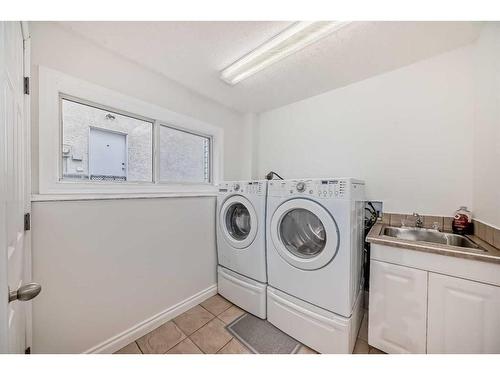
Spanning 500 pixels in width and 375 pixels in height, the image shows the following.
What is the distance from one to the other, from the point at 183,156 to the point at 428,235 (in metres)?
2.31

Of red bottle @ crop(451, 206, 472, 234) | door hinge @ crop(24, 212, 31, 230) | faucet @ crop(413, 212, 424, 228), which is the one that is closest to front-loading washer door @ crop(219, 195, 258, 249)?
door hinge @ crop(24, 212, 31, 230)

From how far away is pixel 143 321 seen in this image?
1504mm

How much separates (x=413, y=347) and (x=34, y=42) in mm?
2895

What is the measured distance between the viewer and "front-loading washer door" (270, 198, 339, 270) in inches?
50.3

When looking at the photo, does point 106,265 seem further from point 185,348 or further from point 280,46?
point 280,46

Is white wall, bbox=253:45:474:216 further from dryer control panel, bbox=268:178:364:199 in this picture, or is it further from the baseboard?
the baseboard

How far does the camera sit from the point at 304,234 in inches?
61.0

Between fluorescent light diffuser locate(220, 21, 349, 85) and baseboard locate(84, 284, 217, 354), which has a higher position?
fluorescent light diffuser locate(220, 21, 349, 85)

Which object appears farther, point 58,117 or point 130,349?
point 130,349

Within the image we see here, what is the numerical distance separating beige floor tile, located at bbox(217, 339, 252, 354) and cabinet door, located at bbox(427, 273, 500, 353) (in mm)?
1159

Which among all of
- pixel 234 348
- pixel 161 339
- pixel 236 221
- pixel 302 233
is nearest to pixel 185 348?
pixel 161 339

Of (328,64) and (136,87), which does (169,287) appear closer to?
(136,87)

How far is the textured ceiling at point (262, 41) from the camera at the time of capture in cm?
119
